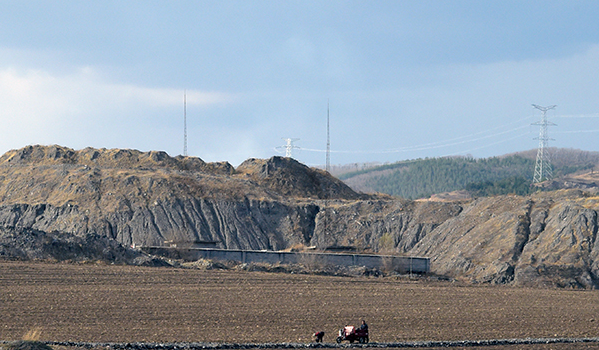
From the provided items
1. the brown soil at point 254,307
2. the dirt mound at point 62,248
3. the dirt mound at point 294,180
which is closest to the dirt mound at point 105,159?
the dirt mound at point 294,180

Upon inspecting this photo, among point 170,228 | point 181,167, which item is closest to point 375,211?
point 170,228

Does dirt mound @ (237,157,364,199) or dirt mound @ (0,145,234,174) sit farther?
dirt mound @ (0,145,234,174)

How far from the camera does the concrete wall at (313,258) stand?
6625cm

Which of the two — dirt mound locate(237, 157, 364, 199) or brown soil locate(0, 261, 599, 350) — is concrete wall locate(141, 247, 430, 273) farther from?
dirt mound locate(237, 157, 364, 199)

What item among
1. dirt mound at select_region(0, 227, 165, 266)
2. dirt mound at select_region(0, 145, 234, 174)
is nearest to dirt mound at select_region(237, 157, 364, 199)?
dirt mound at select_region(0, 145, 234, 174)

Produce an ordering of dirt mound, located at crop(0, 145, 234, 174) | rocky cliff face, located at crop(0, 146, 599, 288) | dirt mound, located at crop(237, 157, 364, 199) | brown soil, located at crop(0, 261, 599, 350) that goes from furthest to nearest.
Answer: dirt mound, located at crop(0, 145, 234, 174), dirt mound, located at crop(237, 157, 364, 199), rocky cliff face, located at crop(0, 146, 599, 288), brown soil, located at crop(0, 261, 599, 350)

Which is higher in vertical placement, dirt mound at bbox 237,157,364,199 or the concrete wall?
dirt mound at bbox 237,157,364,199

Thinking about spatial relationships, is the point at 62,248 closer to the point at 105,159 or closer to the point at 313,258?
the point at 313,258

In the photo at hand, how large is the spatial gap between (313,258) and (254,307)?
95.4 ft

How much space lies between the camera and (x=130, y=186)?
85062 millimetres

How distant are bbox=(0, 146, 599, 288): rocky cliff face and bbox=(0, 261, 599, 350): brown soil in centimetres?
1142

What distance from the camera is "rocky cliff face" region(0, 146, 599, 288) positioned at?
63.9 metres

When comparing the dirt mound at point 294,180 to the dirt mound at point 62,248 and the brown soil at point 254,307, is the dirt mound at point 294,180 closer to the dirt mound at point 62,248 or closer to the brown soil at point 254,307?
the dirt mound at point 62,248

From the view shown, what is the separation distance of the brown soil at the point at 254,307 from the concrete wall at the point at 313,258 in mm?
11491
